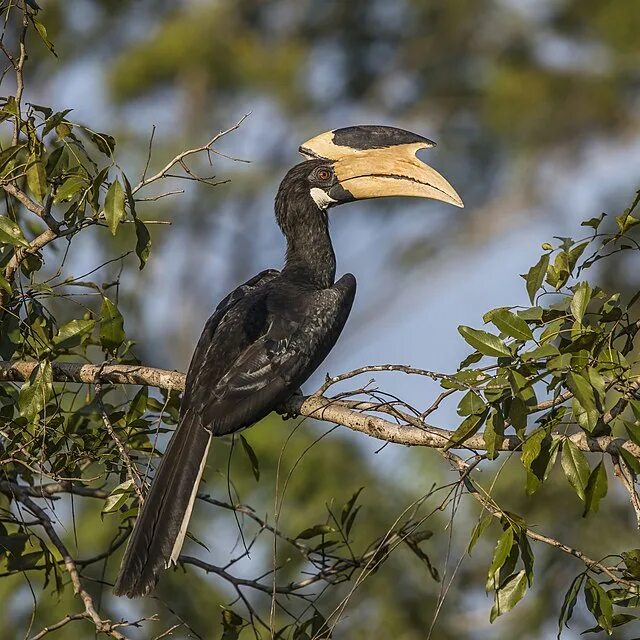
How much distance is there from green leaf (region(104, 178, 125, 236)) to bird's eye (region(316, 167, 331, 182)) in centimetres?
230

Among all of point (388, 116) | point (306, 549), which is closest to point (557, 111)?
point (388, 116)

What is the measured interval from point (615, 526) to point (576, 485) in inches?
184

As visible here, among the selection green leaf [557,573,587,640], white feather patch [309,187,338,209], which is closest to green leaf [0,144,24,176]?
green leaf [557,573,587,640]

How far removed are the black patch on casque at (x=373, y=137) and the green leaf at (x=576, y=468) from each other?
2.44 meters

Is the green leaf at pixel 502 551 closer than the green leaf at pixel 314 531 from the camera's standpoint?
Yes

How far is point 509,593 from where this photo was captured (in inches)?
108

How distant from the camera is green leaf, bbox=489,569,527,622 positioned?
2.72 meters

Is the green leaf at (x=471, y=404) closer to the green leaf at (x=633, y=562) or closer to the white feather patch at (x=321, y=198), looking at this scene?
the green leaf at (x=633, y=562)

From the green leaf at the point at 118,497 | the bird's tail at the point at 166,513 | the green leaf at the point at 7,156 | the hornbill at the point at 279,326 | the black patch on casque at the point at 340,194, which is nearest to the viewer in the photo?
the green leaf at the point at 7,156

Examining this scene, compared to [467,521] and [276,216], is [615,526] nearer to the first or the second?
[467,521]

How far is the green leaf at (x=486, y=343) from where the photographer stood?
8.74 feet

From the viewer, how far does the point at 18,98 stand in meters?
3.17

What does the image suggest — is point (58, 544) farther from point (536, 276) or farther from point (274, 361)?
point (536, 276)

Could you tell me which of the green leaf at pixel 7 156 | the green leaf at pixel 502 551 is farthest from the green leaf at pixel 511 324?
the green leaf at pixel 7 156
